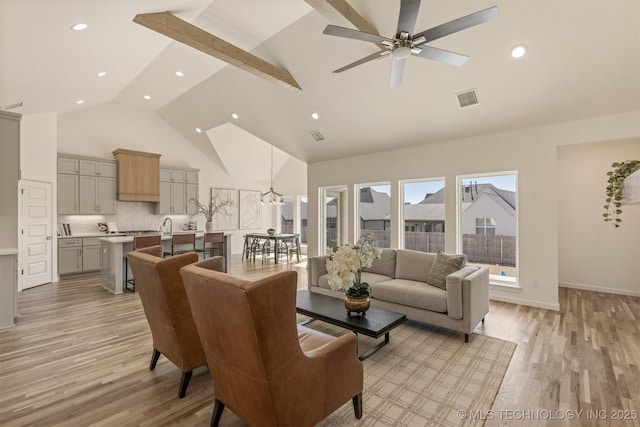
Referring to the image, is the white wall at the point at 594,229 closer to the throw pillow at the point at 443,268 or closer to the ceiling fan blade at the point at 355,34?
the throw pillow at the point at 443,268

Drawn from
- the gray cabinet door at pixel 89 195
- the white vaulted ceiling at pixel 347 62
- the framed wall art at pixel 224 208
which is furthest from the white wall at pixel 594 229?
the gray cabinet door at pixel 89 195

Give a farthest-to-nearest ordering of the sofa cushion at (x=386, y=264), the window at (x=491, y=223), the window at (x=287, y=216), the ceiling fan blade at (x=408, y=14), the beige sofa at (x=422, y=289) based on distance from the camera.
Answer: the window at (x=287, y=216), the window at (x=491, y=223), the sofa cushion at (x=386, y=264), the beige sofa at (x=422, y=289), the ceiling fan blade at (x=408, y=14)

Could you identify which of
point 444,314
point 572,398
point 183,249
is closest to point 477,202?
point 444,314

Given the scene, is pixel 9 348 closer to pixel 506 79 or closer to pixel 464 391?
pixel 464 391

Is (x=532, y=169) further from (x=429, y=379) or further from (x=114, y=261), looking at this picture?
(x=114, y=261)

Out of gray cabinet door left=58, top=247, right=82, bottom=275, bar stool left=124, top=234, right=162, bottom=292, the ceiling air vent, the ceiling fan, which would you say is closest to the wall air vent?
the ceiling air vent

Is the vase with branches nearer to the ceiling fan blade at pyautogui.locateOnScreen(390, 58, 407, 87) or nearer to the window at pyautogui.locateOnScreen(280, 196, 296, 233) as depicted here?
the window at pyautogui.locateOnScreen(280, 196, 296, 233)

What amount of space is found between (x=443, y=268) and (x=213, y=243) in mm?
4888

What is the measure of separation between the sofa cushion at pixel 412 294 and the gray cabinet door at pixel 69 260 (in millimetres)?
6164

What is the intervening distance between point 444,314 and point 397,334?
0.57 meters

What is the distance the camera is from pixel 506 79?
369cm

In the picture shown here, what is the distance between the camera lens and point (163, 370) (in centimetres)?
261

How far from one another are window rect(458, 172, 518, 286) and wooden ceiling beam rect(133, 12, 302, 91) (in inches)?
136

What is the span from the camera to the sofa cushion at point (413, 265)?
4.06 m
